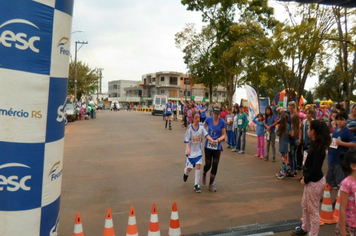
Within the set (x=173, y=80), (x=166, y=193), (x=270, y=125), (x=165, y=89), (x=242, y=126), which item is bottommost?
(x=166, y=193)

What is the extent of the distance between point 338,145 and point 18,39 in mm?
5489

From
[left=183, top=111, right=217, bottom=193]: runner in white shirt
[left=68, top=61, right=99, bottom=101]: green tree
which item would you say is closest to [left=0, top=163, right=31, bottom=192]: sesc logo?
[left=183, top=111, right=217, bottom=193]: runner in white shirt

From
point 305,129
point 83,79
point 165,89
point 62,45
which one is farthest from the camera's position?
point 165,89

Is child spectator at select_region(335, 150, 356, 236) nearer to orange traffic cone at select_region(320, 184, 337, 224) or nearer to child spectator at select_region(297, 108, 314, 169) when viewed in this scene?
orange traffic cone at select_region(320, 184, 337, 224)

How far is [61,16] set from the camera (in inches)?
120

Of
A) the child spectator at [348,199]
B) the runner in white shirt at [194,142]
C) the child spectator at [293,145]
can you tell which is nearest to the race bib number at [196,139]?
the runner in white shirt at [194,142]

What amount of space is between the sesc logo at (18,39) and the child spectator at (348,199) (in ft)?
11.6

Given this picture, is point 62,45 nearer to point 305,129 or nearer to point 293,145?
point 293,145

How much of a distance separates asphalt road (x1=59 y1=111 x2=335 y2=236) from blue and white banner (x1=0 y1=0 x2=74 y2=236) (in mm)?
1544

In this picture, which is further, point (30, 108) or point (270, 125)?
point (270, 125)

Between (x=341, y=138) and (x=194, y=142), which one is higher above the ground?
(x=341, y=138)

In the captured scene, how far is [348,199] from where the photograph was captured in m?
3.14

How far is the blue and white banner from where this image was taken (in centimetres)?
270

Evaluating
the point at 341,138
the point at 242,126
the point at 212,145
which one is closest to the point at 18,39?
the point at 212,145
